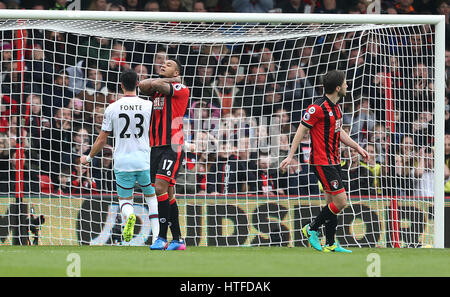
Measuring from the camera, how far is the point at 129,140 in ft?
30.2

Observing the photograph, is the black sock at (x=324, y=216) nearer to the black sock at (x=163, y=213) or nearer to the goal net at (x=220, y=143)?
the black sock at (x=163, y=213)

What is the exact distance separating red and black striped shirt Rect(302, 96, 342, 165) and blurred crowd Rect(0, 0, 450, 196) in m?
2.06

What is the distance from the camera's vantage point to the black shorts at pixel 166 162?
26.8 ft

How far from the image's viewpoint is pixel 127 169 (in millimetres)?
9133

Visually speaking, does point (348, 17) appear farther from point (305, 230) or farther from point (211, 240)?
point (211, 240)

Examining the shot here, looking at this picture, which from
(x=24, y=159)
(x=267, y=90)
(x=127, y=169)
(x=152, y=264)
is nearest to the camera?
(x=152, y=264)

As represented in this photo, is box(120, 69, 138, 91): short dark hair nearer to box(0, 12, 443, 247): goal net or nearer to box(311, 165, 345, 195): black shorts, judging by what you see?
box(0, 12, 443, 247): goal net

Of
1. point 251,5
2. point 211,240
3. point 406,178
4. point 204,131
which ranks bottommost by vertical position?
point 211,240

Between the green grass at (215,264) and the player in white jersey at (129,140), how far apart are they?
1.35 m

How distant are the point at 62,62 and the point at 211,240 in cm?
294

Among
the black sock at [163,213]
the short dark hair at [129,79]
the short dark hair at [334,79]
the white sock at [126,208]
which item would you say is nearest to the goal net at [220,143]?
the short dark hair at [129,79]

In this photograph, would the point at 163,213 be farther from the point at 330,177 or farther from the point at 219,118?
the point at 219,118

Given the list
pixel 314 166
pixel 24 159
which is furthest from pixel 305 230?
pixel 24 159

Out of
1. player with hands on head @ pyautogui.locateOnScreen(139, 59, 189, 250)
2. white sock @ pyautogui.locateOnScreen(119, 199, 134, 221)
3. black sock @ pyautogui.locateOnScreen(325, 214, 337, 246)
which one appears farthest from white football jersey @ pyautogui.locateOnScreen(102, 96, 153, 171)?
black sock @ pyautogui.locateOnScreen(325, 214, 337, 246)
